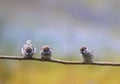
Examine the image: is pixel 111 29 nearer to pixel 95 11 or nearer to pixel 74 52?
pixel 95 11

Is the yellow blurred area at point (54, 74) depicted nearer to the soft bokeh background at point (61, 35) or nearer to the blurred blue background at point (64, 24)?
the soft bokeh background at point (61, 35)

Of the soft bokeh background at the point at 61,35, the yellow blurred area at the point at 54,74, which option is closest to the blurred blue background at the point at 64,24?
the soft bokeh background at the point at 61,35

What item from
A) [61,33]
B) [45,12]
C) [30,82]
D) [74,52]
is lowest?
[30,82]

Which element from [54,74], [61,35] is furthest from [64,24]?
[54,74]

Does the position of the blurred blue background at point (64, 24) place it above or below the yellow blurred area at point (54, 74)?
above

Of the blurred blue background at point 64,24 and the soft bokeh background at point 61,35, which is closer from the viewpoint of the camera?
the soft bokeh background at point 61,35

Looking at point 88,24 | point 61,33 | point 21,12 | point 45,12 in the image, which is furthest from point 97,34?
point 21,12

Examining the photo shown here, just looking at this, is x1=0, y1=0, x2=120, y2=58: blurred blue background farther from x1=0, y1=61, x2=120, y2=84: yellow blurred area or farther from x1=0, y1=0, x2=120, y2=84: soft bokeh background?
x1=0, y1=61, x2=120, y2=84: yellow blurred area

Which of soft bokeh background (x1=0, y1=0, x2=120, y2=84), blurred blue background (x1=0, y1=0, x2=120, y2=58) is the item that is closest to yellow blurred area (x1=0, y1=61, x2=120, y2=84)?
soft bokeh background (x1=0, y1=0, x2=120, y2=84)
